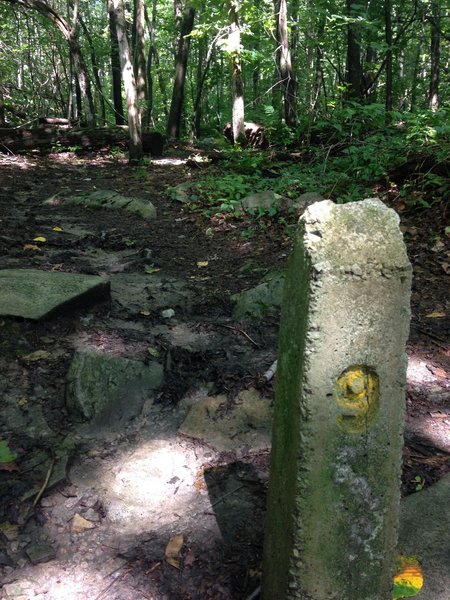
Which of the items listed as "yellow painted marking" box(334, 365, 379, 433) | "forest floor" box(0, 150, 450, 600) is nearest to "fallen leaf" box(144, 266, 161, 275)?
"forest floor" box(0, 150, 450, 600)

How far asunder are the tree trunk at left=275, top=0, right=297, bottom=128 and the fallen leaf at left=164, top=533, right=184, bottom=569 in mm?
9805

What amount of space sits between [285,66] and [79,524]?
10590 millimetres

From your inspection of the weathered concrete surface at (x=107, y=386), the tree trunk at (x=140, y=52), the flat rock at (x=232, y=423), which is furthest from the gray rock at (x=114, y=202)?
the tree trunk at (x=140, y=52)

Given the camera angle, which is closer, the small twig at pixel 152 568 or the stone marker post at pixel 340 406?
the stone marker post at pixel 340 406

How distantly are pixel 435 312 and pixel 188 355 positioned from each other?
7.13 ft

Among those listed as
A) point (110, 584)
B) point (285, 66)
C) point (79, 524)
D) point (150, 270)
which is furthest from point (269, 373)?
point (285, 66)

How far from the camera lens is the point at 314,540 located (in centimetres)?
144

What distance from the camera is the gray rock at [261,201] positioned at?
6848mm

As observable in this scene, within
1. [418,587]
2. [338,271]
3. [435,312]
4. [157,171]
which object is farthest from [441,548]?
[157,171]

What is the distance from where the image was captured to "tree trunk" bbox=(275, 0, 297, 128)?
10477mm

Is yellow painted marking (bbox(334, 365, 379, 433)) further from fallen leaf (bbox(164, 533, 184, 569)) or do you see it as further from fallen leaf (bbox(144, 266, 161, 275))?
fallen leaf (bbox(144, 266, 161, 275))

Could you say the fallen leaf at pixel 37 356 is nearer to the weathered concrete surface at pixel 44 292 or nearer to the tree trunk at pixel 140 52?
the weathered concrete surface at pixel 44 292

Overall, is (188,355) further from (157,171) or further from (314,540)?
(157,171)

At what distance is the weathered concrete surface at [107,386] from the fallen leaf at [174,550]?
3.27 feet
